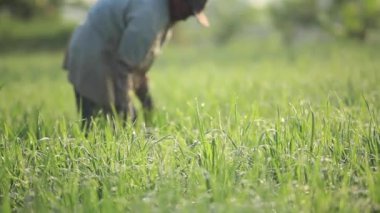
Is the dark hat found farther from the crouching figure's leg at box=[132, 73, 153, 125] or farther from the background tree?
the background tree

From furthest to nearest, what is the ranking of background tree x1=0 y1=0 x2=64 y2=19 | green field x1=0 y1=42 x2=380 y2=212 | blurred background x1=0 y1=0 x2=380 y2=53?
background tree x1=0 y1=0 x2=64 y2=19, blurred background x1=0 y1=0 x2=380 y2=53, green field x1=0 y1=42 x2=380 y2=212

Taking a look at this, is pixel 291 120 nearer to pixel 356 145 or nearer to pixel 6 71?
pixel 356 145

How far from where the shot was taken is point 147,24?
3680 mm

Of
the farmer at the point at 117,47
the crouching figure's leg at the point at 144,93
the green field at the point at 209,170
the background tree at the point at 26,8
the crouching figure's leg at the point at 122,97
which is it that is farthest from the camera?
the background tree at the point at 26,8

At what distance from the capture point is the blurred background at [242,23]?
1474cm

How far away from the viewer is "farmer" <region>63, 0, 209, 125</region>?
12.2 ft

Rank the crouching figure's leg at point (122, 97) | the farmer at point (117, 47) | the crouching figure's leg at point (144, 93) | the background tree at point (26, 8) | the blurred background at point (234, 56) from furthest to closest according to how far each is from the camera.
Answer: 1. the background tree at point (26, 8)
2. the blurred background at point (234, 56)
3. the crouching figure's leg at point (144, 93)
4. the crouching figure's leg at point (122, 97)
5. the farmer at point (117, 47)

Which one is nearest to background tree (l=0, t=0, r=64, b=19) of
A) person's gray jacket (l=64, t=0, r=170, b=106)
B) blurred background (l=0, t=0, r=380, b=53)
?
blurred background (l=0, t=0, r=380, b=53)

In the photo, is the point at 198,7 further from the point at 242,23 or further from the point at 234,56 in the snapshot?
the point at 242,23

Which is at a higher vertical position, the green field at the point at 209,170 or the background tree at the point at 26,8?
the green field at the point at 209,170

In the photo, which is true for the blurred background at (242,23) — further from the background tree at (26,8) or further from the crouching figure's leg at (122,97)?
the crouching figure's leg at (122,97)

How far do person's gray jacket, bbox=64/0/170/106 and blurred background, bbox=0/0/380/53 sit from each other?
Answer: 7.60 m

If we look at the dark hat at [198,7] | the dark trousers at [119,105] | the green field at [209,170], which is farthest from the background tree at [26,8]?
the green field at [209,170]

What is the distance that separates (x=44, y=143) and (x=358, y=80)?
3.89 metres
